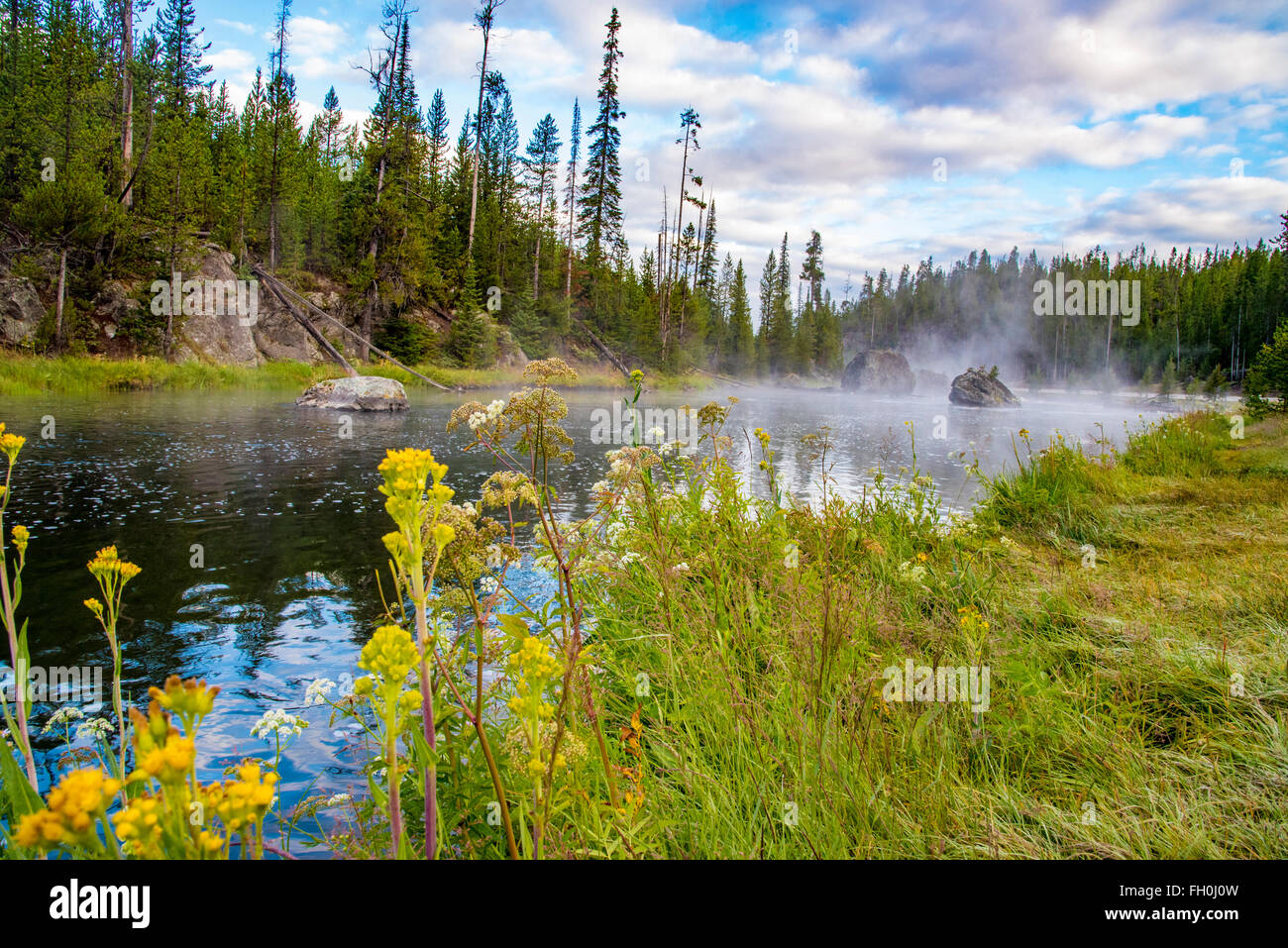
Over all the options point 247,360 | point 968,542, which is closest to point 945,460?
point 968,542

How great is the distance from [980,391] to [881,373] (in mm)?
17516

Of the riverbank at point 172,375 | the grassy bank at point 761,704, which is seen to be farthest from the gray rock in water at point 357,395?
the grassy bank at point 761,704

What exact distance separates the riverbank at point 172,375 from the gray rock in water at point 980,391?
28027mm

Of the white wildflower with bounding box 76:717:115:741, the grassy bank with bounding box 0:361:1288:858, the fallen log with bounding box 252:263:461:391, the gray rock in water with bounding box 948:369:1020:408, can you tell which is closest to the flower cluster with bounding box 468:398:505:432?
the grassy bank with bounding box 0:361:1288:858

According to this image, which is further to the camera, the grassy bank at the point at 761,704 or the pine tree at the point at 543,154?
the pine tree at the point at 543,154

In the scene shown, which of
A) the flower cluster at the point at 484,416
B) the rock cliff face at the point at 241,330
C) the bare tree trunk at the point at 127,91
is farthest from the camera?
the rock cliff face at the point at 241,330

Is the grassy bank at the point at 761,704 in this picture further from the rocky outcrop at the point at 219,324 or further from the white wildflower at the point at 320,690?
the rocky outcrop at the point at 219,324

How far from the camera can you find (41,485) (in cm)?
864

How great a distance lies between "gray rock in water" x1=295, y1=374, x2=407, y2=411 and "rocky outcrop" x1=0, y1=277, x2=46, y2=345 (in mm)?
9218

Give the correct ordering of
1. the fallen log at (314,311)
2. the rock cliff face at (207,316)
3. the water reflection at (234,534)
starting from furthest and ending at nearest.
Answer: the fallen log at (314,311) < the rock cliff face at (207,316) < the water reflection at (234,534)

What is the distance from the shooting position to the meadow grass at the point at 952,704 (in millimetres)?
2238

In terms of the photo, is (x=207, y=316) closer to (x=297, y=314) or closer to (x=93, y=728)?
(x=297, y=314)
